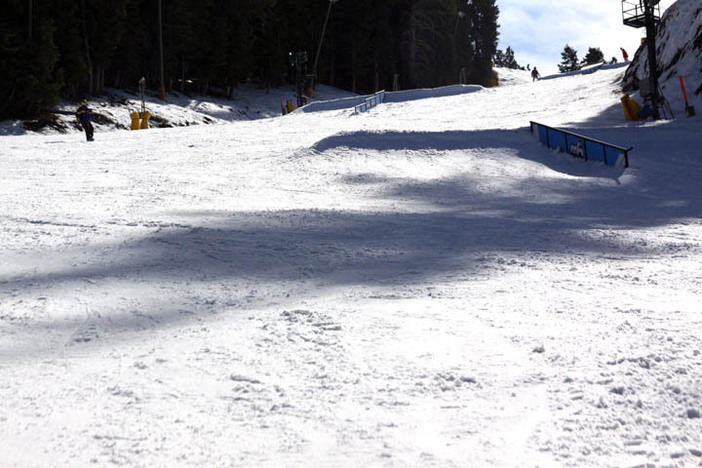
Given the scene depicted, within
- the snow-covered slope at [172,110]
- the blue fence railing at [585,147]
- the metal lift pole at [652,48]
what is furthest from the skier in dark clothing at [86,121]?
the metal lift pole at [652,48]

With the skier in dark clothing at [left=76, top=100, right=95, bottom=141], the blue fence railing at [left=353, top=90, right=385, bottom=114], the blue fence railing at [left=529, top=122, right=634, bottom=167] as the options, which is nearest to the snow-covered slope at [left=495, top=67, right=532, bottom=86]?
the blue fence railing at [left=353, top=90, right=385, bottom=114]

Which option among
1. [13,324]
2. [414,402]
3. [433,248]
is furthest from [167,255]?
[414,402]

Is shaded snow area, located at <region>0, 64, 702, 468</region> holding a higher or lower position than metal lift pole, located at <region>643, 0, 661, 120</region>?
lower

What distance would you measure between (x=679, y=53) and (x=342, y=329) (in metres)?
24.9

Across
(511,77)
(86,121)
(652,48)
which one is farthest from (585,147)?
(511,77)

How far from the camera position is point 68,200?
967 centimetres

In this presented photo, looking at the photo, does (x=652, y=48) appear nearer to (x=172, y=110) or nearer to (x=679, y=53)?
(x=679, y=53)

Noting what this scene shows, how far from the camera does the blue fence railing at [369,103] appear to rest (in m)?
30.9

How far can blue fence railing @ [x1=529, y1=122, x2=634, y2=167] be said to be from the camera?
584 inches

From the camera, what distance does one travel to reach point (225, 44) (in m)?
45.9

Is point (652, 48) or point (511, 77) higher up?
point (511, 77)

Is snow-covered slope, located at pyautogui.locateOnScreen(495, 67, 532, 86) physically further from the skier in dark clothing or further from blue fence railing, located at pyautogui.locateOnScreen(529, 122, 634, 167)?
the skier in dark clothing

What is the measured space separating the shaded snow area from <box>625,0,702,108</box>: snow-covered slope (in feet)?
46.2

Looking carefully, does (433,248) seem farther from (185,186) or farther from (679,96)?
(679,96)
